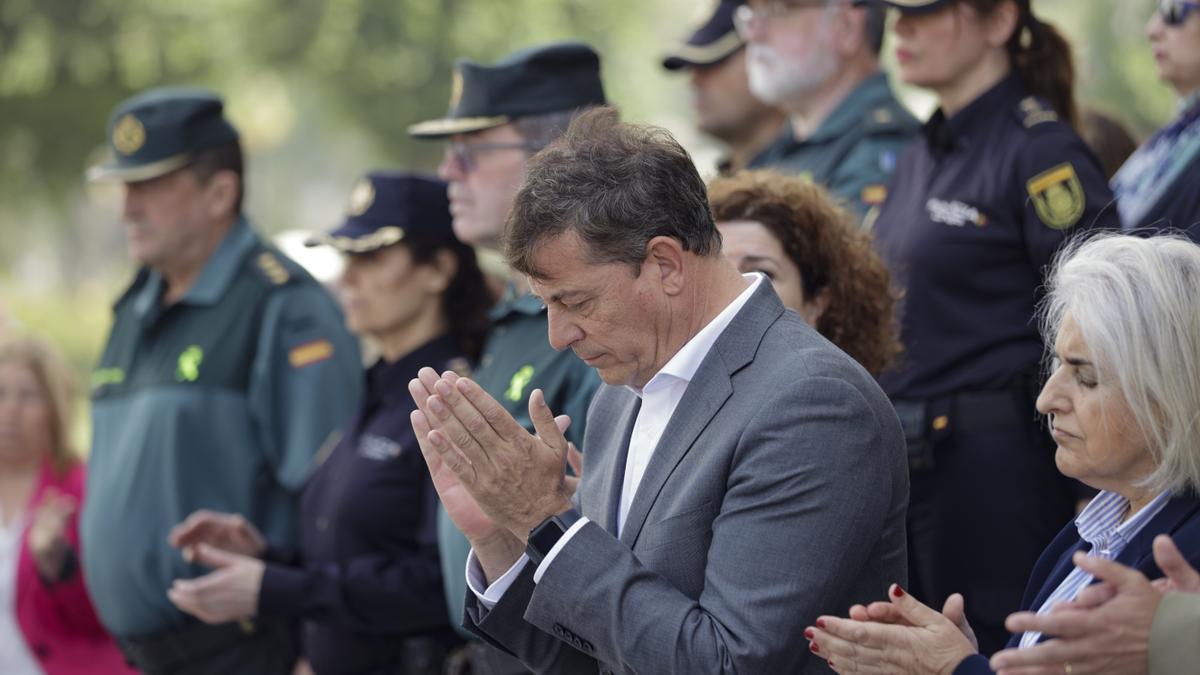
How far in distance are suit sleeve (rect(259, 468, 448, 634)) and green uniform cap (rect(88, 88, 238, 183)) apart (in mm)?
1748

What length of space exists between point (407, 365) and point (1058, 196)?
6.86 feet

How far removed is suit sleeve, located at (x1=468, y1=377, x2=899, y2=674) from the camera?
264cm

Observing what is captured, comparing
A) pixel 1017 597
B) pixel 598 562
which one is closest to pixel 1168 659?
pixel 598 562

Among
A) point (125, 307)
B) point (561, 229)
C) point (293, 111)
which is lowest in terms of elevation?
point (293, 111)

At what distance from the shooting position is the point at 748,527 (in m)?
2.67

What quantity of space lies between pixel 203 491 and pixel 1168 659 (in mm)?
3809

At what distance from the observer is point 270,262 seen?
5.83 metres

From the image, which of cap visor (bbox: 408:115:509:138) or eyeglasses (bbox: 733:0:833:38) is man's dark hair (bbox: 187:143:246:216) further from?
eyeglasses (bbox: 733:0:833:38)

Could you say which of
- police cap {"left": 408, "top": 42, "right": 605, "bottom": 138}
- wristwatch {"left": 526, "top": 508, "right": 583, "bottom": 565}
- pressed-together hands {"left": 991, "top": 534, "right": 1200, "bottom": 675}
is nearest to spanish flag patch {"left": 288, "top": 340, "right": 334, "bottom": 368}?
police cap {"left": 408, "top": 42, "right": 605, "bottom": 138}

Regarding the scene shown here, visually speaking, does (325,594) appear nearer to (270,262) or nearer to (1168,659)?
(270,262)

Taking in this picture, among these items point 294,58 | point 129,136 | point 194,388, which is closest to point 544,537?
point 194,388

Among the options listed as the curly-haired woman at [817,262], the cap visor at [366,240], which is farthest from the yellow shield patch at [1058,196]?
the cap visor at [366,240]

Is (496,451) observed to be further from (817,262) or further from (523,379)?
(523,379)

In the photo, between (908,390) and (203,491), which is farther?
(203,491)
